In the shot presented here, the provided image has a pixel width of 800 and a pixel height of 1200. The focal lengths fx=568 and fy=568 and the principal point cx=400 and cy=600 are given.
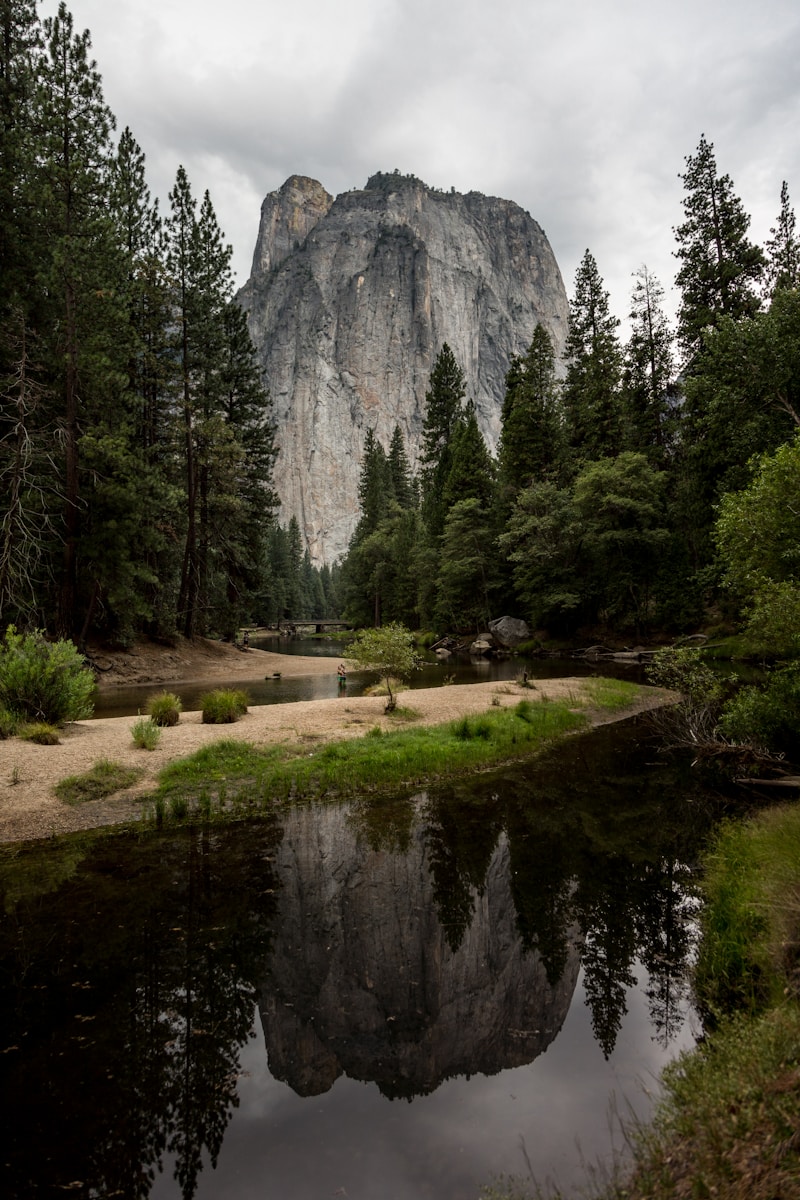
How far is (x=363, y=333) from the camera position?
550 feet

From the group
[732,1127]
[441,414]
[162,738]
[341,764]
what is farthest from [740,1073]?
[441,414]

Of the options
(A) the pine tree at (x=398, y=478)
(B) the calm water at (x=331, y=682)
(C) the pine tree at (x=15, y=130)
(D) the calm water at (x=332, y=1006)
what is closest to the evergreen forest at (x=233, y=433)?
(C) the pine tree at (x=15, y=130)

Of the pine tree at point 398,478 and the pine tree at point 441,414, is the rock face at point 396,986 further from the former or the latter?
the pine tree at point 398,478

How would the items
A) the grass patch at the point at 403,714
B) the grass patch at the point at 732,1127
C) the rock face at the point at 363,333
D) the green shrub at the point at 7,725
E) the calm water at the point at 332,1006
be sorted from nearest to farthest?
1. the grass patch at the point at 732,1127
2. the calm water at the point at 332,1006
3. the green shrub at the point at 7,725
4. the grass patch at the point at 403,714
5. the rock face at the point at 363,333

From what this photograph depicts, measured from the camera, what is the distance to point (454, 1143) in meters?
3.84

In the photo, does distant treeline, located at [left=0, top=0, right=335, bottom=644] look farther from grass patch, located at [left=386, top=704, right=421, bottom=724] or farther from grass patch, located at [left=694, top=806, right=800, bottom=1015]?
grass patch, located at [left=694, top=806, right=800, bottom=1015]

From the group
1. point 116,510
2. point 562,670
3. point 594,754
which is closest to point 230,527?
point 116,510

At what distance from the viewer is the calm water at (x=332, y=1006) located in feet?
12.2

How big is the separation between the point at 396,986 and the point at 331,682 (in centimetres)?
2346

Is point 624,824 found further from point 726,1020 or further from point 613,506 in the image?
point 613,506

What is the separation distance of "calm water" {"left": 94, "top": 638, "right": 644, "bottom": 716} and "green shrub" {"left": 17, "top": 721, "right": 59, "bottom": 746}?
5.27 metres

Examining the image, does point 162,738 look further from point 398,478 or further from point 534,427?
point 398,478

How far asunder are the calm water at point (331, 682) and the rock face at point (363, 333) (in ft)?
412

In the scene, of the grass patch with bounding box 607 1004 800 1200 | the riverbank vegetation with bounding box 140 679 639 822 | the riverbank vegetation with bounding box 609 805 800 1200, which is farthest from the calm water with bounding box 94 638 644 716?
the grass patch with bounding box 607 1004 800 1200
